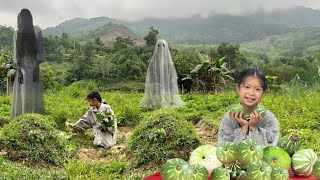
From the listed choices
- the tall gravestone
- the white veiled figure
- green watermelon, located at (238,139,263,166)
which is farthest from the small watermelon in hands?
the white veiled figure

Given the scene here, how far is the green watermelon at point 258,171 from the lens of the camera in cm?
253

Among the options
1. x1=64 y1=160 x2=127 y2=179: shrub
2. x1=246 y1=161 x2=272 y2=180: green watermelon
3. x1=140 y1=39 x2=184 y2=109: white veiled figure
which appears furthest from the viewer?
x1=140 y1=39 x2=184 y2=109: white veiled figure

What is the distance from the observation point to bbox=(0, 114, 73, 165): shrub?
20.8 ft

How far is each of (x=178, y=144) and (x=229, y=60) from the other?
3239 cm

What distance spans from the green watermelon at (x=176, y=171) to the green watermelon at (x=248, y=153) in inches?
15.1

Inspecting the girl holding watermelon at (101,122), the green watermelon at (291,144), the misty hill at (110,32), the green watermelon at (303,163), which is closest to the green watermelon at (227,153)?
the green watermelon at (303,163)

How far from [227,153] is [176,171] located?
372mm

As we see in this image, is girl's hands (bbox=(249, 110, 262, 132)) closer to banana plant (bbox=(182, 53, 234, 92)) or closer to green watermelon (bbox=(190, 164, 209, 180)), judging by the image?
green watermelon (bbox=(190, 164, 209, 180))

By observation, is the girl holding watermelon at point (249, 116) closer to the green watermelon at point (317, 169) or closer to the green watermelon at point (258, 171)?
the green watermelon at point (317, 169)

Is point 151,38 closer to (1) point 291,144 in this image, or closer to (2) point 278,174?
(1) point 291,144

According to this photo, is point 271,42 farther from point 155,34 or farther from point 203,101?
point 203,101

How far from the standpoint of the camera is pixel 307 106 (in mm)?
9344

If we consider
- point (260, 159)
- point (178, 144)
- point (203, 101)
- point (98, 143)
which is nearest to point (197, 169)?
point (260, 159)

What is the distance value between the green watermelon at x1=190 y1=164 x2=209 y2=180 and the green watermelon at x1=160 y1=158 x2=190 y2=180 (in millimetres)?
32
